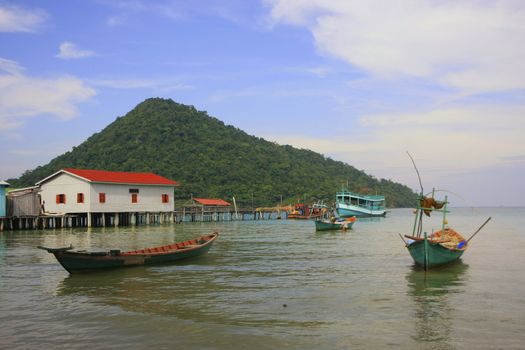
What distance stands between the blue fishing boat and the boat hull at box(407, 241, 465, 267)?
50235 mm

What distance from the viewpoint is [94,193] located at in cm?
4306

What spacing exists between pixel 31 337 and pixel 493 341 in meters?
8.97

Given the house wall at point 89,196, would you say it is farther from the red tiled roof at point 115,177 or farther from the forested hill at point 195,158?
the forested hill at point 195,158

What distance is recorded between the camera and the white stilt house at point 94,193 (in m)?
43.0

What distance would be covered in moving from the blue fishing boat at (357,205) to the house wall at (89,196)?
100ft

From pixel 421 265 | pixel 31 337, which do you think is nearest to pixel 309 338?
pixel 31 337

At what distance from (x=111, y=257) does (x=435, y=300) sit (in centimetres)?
1038

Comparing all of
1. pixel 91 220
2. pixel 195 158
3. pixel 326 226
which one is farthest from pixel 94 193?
pixel 195 158

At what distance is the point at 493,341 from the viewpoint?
29.8ft

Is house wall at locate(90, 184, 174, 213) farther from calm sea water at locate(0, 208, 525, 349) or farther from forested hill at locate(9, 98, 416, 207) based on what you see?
calm sea water at locate(0, 208, 525, 349)

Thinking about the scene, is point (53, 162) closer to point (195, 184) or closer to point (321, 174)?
point (195, 184)

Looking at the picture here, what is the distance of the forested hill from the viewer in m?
73.0

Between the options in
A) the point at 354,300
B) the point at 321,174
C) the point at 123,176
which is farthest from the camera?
the point at 321,174

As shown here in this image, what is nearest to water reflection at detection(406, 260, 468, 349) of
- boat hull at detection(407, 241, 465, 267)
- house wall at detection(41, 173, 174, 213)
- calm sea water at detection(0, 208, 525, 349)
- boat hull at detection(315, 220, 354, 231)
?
calm sea water at detection(0, 208, 525, 349)
